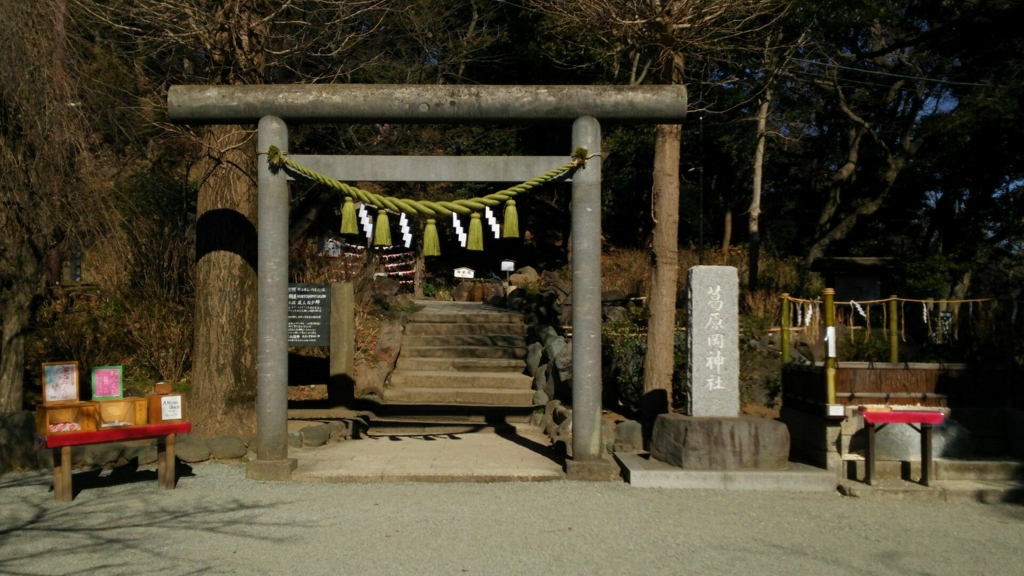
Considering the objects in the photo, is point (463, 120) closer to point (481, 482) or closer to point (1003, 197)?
point (481, 482)

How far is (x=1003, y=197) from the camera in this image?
22.2 meters

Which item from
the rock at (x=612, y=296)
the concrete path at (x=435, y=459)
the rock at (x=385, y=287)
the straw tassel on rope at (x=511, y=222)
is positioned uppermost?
the straw tassel on rope at (x=511, y=222)

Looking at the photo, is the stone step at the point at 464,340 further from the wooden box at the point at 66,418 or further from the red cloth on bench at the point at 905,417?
the wooden box at the point at 66,418

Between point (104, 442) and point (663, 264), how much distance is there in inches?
273

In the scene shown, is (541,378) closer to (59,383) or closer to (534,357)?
(534,357)

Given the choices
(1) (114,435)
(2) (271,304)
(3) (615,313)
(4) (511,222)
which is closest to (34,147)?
(2) (271,304)

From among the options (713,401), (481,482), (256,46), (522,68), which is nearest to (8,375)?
(256,46)

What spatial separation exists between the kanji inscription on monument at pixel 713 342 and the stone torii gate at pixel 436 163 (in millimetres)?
949

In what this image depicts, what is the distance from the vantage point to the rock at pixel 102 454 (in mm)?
8516

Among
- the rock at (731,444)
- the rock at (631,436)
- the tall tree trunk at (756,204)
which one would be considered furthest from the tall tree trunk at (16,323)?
the tall tree trunk at (756,204)

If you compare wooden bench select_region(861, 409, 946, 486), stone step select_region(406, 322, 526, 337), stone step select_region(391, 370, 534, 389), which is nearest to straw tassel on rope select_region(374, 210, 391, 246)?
wooden bench select_region(861, 409, 946, 486)

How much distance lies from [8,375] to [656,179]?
8045 mm

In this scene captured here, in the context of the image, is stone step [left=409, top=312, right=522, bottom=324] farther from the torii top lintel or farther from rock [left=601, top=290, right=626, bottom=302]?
the torii top lintel

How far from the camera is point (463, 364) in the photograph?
14.6 meters
